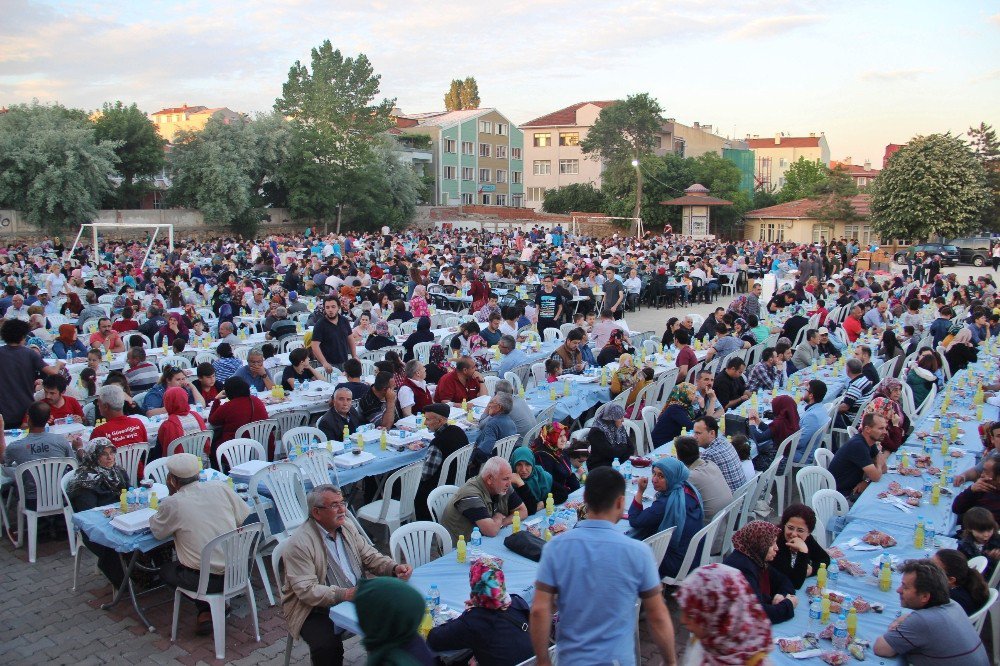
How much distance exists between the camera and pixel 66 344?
1020 centimetres

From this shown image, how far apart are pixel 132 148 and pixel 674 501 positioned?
37229 mm

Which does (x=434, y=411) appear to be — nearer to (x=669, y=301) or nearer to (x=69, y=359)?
(x=69, y=359)

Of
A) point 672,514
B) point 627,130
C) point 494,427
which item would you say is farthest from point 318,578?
point 627,130

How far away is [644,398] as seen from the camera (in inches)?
359

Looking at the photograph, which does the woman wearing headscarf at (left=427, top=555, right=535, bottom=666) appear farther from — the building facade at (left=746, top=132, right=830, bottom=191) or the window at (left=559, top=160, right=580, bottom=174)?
the building facade at (left=746, top=132, right=830, bottom=191)

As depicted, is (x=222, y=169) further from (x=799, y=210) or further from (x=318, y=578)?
(x=318, y=578)

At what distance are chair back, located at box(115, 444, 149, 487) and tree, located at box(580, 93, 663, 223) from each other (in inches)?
1871

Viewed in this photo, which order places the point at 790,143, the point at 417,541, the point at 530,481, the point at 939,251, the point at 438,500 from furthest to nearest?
the point at 790,143, the point at 939,251, the point at 530,481, the point at 438,500, the point at 417,541

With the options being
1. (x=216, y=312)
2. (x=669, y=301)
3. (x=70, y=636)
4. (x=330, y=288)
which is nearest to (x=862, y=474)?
(x=70, y=636)

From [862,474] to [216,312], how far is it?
1166 centimetres

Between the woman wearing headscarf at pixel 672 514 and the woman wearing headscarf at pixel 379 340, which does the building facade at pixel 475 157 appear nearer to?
the woman wearing headscarf at pixel 379 340

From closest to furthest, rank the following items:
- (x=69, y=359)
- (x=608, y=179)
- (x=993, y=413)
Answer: (x=993, y=413) < (x=69, y=359) < (x=608, y=179)

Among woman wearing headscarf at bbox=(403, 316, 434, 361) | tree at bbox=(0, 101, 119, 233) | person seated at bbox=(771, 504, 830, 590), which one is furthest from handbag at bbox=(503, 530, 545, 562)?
tree at bbox=(0, 101, 119, 233)

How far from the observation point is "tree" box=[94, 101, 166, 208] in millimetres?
35406
